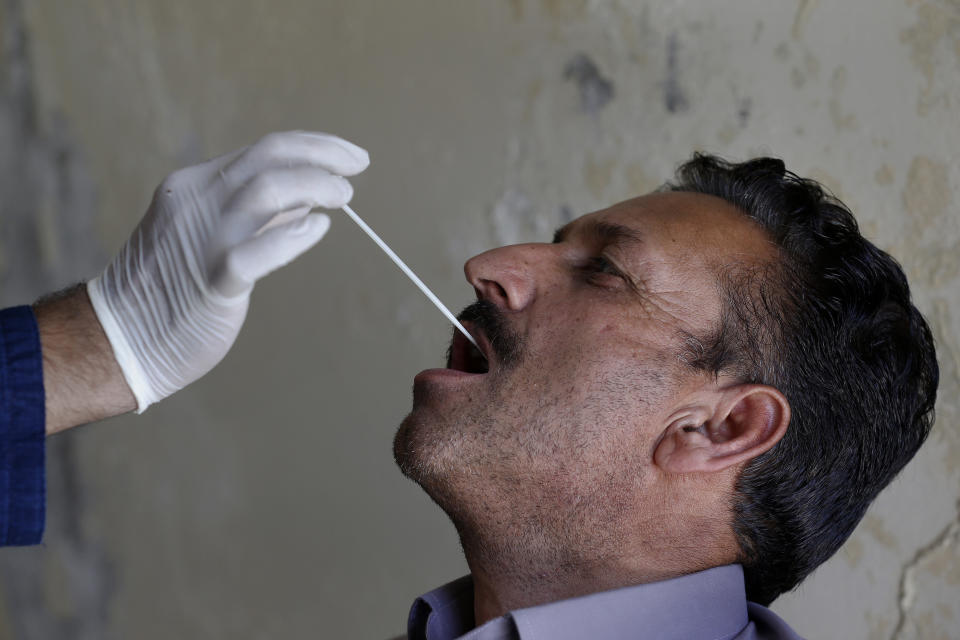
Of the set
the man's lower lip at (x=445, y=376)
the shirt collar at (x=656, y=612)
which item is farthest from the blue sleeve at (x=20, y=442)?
the shirt collar at (x=656, y=612)

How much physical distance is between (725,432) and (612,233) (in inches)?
12.1

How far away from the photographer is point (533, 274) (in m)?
1.27

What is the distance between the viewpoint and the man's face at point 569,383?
3.80 feet

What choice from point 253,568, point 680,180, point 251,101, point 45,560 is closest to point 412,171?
point 251,101

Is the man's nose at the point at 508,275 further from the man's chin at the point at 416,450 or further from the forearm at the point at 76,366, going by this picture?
the forearm at the point at 76,366

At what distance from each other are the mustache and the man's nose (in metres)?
0.02

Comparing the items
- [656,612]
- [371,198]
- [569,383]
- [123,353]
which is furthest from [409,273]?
[371,198]

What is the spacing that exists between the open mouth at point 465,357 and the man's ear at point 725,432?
31 cm

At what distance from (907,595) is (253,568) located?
1506mm

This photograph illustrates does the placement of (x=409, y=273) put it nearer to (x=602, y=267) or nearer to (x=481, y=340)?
(x=481, y=340)

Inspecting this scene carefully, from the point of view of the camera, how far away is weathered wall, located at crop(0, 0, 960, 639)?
1546mm

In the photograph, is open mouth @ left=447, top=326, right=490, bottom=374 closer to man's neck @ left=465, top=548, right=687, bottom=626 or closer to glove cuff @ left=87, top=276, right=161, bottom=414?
man's neck @ left=465, top=548, right=687, bottom=626

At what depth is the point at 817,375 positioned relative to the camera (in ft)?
4.00

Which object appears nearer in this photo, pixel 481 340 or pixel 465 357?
pixel 481 340
